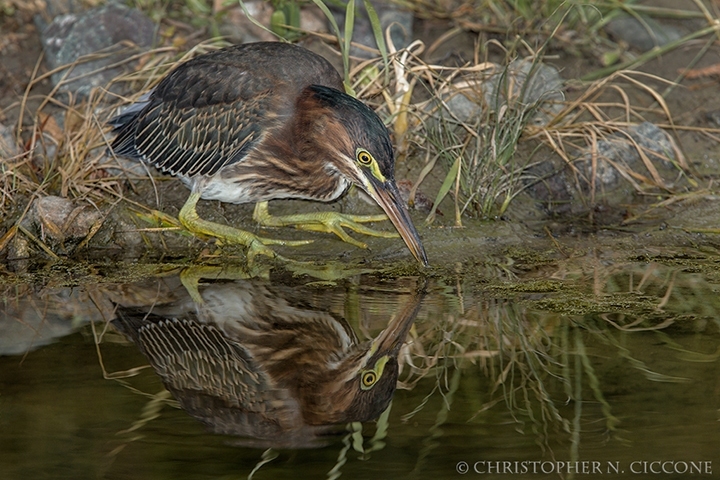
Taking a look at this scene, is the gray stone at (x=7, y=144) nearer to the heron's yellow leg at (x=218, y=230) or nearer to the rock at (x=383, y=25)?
the heron's yellow leg at (x=218, y=230)

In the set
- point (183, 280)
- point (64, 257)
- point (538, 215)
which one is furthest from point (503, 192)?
point (64, 257)

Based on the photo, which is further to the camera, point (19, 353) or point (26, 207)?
point (26, 207)

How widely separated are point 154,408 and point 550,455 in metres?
1.54

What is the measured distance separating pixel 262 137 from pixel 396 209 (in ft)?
3.18

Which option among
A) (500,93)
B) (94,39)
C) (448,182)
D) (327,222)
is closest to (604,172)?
(500,93)

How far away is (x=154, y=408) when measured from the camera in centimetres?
384

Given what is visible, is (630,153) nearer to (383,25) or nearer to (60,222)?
(383,25)

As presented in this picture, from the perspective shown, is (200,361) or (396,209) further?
(396,209)

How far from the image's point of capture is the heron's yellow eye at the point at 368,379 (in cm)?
402

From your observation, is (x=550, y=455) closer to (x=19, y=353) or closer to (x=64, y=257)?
(x=19, y=353)

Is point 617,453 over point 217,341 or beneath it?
over

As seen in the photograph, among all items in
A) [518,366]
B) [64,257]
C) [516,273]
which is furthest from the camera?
[64,257]

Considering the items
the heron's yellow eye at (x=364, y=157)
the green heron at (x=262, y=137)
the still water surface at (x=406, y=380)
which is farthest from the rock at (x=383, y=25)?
the still water surface at (x=406, y=380)

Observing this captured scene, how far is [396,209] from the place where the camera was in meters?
5.16
